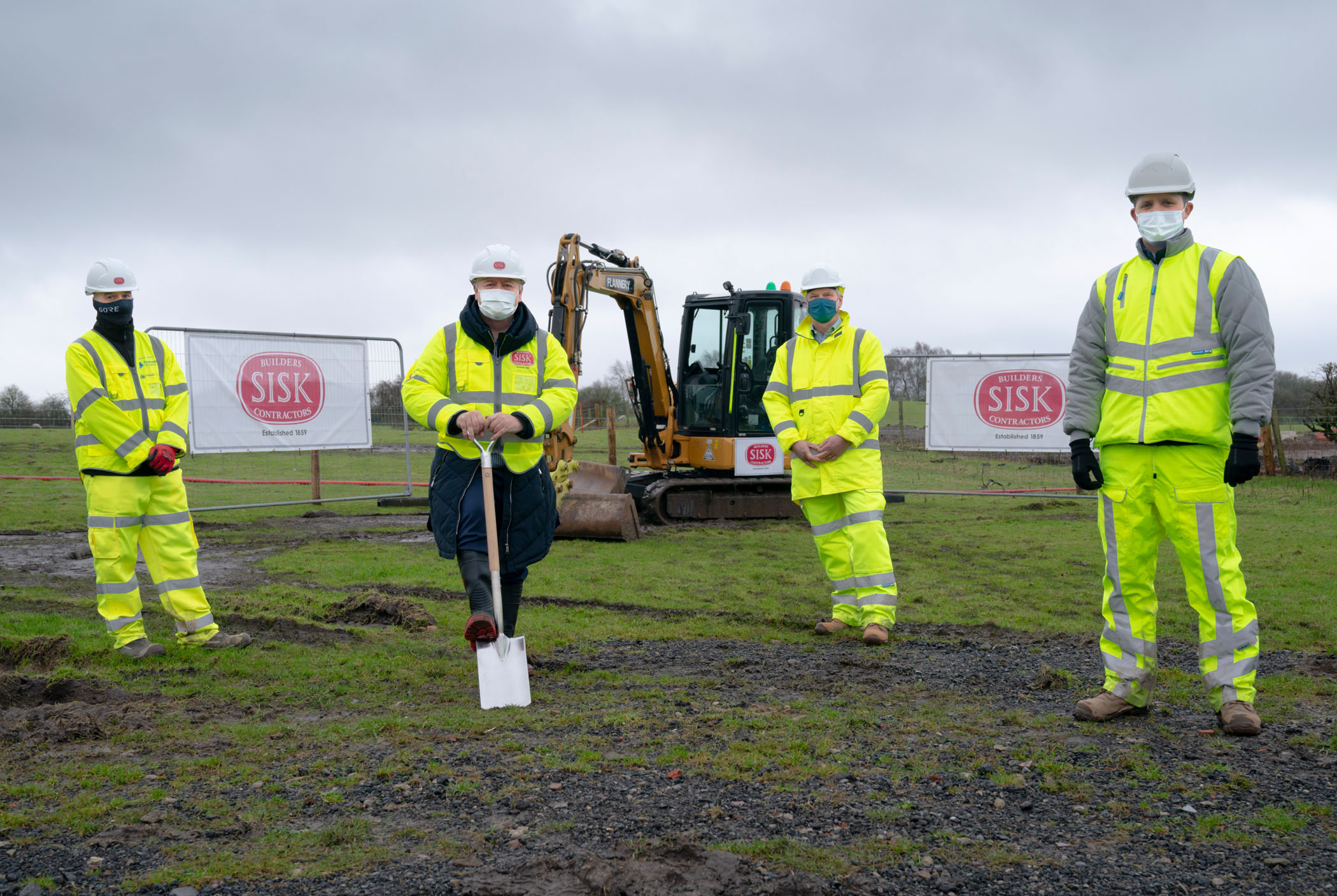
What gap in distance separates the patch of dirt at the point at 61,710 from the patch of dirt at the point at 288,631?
123cm

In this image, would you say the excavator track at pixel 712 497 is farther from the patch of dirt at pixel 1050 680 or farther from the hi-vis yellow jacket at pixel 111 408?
the patch of dirt at pixel 1050 680

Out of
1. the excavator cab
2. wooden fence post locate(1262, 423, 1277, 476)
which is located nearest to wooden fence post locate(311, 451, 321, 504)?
the excavator cab

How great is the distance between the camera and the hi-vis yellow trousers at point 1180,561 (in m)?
3.84

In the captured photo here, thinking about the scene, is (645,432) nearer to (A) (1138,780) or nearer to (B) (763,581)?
(B) (763,581)

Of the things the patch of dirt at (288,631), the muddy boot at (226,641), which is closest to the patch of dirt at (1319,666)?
the patch of dirt at (288,631)

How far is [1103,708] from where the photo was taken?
3.94 meters

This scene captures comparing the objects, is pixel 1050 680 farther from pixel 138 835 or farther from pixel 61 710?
pixel 61 710

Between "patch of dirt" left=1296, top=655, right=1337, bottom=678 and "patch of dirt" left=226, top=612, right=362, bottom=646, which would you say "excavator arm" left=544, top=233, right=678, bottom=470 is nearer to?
"patch of dirt" left=226, top=612, right=362, bottom=646

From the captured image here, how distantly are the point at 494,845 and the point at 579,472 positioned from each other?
9.62 metres

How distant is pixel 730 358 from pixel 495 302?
8445 mm

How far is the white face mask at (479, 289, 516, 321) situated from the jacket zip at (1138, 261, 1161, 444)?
9.41ft

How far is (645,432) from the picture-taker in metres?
14.0

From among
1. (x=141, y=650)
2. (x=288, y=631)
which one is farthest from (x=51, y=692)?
(x=288, y=631)

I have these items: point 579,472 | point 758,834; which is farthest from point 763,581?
point 758,834
